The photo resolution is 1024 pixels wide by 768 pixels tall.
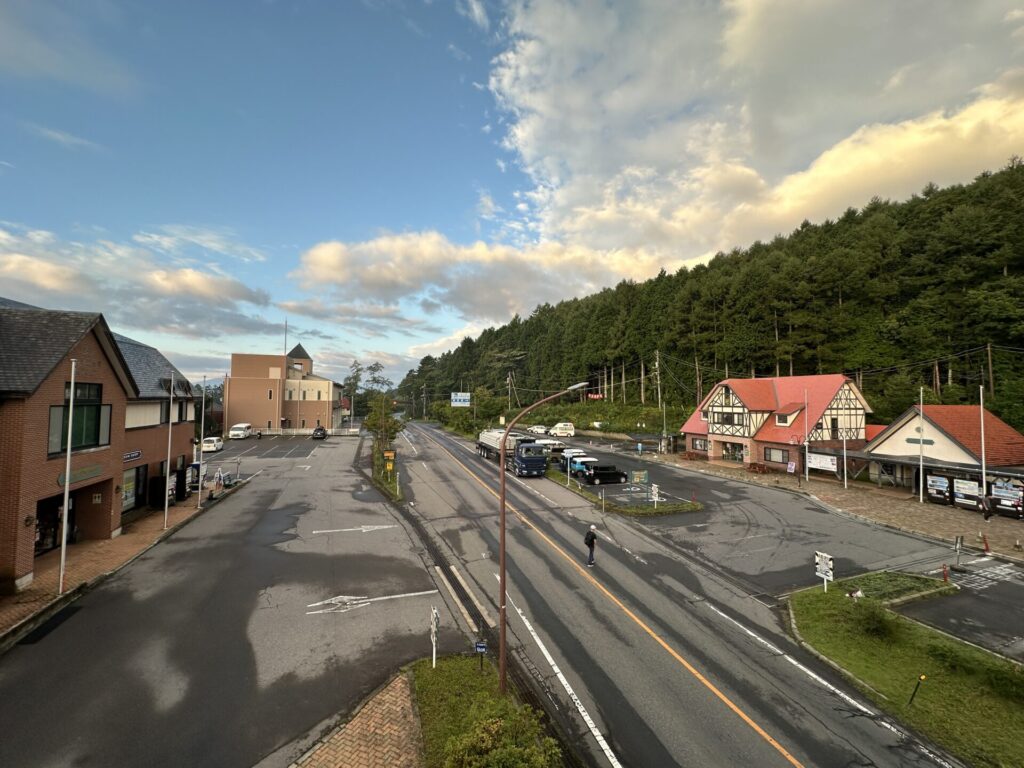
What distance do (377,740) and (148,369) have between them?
2875 cm

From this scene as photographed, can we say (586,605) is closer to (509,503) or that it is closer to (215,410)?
(509,503)

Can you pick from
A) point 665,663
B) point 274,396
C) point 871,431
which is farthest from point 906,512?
point 274,396

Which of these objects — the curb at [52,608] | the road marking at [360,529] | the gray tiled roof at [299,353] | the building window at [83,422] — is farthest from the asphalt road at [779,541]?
the gray tiled roof at [299,353]

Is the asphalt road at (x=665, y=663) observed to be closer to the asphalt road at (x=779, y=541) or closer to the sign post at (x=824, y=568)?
the asphalt road at (x=779, y=541)

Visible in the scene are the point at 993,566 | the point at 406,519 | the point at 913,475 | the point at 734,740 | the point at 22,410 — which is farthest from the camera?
the point at 913,475

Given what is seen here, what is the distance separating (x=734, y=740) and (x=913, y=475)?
114 feet

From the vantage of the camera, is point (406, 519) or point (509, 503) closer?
point (406, 519)

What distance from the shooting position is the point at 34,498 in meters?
16.0

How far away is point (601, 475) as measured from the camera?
35875 millimetres

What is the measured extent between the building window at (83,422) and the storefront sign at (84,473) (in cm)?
93

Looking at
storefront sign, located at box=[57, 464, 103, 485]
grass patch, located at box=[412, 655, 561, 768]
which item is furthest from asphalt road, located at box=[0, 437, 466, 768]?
storefront sign, located at box=[57, 464, 103, 485]

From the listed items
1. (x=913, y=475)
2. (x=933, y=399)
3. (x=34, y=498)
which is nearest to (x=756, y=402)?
(x=913, y=475)

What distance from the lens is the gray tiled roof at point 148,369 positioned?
84.5ft

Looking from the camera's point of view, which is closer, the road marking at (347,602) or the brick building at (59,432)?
the road marking at (347,602)
